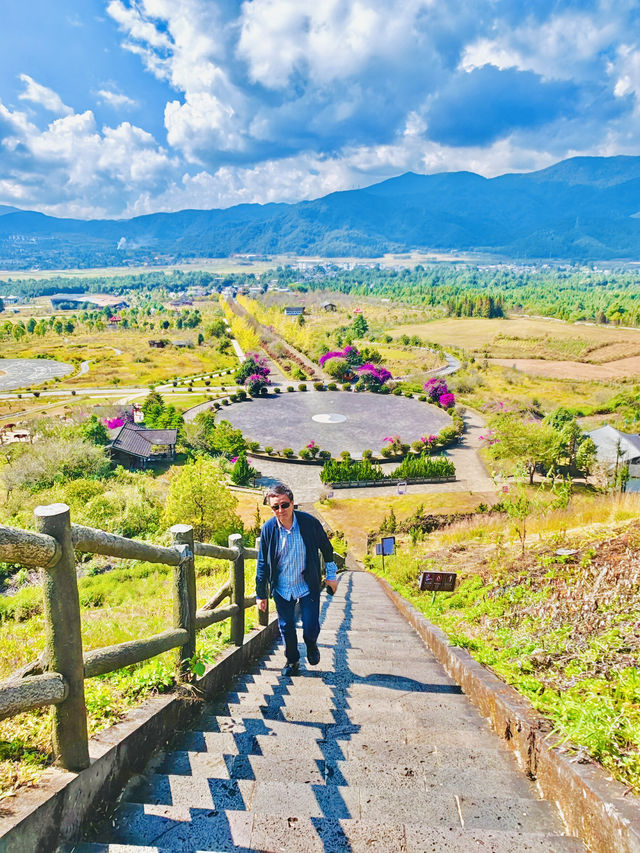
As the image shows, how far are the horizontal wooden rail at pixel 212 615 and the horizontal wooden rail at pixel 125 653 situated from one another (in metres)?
0.37

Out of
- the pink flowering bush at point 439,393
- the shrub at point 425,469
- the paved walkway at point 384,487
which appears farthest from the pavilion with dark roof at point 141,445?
the pink flowering bush at point 439,393

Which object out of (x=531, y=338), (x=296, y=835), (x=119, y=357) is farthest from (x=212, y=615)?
(x=531, y=338)

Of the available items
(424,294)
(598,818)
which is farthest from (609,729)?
(424,294)

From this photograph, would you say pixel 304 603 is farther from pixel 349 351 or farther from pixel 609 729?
pixel 349 351

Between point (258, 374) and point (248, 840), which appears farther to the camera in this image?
point (258, 374)

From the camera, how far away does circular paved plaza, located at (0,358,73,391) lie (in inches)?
2105

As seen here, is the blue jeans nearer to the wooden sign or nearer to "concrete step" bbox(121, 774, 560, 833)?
"concrete step" bbox(121, 774, 560, 833)

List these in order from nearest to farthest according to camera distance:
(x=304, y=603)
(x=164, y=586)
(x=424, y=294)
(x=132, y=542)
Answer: (x=132, y=542) → (x=304, y=603) → (x=164, y=586) → (x=424, y=294)

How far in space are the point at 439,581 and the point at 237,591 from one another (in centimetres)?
373

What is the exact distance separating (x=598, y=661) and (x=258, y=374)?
4380cm

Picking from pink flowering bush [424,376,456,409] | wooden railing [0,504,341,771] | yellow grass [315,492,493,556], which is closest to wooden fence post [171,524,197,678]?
wooden railing [0,504,341,771]

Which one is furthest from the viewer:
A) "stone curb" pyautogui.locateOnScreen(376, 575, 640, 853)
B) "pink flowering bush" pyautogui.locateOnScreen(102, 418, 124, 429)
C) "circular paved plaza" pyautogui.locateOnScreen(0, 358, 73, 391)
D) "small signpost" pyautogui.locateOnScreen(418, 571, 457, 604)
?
"circular paved plaza" pyautogui.locateOnScreen(0, 358, 73, 391)

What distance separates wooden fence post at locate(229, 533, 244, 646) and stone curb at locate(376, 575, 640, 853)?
183 cm

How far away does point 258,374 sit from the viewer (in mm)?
46000
